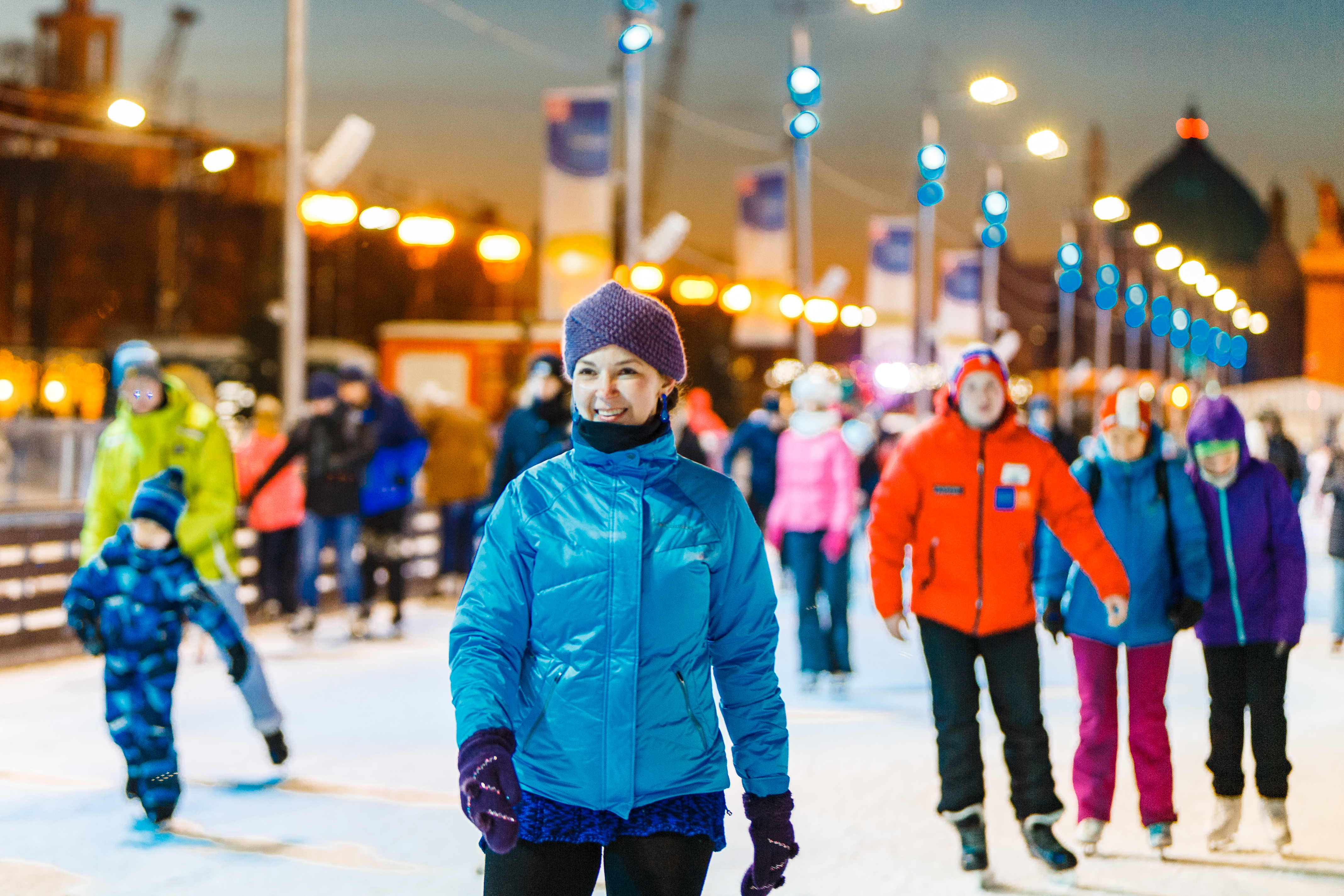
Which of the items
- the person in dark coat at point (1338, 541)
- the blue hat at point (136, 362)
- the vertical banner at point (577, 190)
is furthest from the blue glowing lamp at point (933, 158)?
the blue hat at point (136, 362)

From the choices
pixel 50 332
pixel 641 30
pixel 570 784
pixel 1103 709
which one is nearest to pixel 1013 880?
pixel 1103 709

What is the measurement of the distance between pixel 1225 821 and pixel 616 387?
3.85 meters

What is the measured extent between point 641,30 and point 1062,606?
1209 cm

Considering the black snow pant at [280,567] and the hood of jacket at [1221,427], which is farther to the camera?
the black snow pant at [280,567]

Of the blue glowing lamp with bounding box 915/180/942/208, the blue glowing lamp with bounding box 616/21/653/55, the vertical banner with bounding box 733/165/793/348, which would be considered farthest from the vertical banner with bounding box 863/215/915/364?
the blue glowing lamp with bounding box 616/21/653/55

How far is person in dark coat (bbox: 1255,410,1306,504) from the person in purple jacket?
7.92 metres

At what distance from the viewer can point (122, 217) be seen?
184 feet

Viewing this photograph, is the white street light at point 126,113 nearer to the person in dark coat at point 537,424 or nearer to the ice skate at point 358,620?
the ice skate at point 358,620

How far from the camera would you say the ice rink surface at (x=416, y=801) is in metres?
5.17

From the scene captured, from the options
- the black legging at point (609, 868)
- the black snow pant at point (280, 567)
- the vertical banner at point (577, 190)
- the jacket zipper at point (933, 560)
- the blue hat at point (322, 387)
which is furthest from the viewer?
the vertical banner at point (577, 190)

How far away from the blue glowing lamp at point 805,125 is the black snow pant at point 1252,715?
1521cm

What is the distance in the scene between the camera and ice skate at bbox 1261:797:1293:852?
18.3 ft

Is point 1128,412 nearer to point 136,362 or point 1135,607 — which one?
point 1135,607

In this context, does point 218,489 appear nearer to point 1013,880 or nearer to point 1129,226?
point 1013,880
